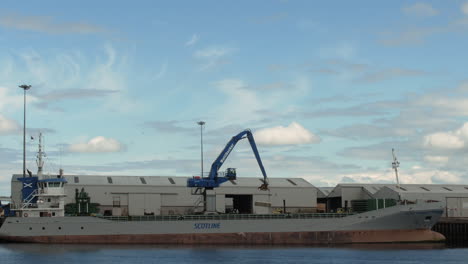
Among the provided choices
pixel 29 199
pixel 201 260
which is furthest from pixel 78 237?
pixel 201 260

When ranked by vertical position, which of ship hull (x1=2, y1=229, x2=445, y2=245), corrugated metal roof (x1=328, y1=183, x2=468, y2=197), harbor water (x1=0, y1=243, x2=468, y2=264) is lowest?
harbor water (x1=0, y1=243, x2=468, y2=264)

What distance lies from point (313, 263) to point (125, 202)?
37.1 metres

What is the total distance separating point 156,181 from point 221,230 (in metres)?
22.7

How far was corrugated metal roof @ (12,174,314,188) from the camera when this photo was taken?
8112 cm

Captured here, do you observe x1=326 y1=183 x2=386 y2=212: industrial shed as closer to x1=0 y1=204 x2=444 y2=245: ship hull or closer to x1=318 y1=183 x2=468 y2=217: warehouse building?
x1=318 y1=183 x2=468 y2=217: warehouse building

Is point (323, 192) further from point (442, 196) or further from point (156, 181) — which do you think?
point (156, 181)

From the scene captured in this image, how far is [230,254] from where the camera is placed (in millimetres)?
54281

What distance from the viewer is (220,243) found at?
2530 inches

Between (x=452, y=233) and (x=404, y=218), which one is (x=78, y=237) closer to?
(x=404, y=218)

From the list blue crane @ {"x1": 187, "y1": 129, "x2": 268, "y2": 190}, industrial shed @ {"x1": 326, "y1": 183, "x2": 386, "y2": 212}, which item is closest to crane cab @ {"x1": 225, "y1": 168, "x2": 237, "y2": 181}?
blue crane @ {"x1": 187, "y1": 129, "x2": 268, "y2": 190}

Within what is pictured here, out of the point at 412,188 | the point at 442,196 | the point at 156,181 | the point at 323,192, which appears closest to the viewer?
the point at 442,196

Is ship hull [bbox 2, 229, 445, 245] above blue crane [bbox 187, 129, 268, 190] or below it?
below

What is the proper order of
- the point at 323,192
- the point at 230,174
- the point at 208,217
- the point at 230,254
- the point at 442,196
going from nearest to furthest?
the point at 230,254, the point at 208,217, the point at 230,174, the point at 442,196, the point at 323,192

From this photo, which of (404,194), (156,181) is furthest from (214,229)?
(404,194)
